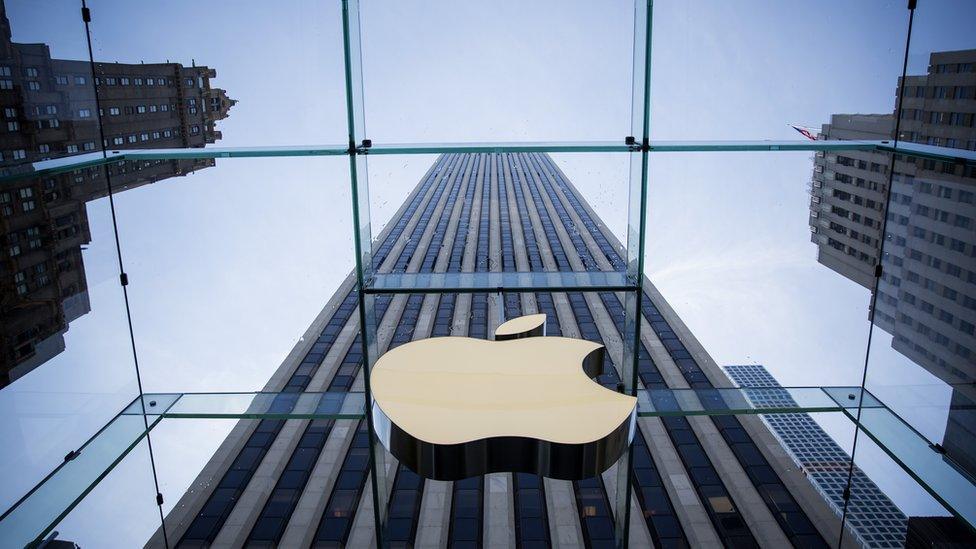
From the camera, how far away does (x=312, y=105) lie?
4.41m

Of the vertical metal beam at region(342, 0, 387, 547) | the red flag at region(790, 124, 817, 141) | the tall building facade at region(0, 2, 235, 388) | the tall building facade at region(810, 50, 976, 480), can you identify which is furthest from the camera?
the red flag at region(790, 124, 817, 141)

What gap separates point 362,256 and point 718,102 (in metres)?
2.96

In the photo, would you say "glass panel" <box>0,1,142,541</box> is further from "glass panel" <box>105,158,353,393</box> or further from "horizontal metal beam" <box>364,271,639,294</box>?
"horizontal metal beam" <box>364,271,639,294</box>

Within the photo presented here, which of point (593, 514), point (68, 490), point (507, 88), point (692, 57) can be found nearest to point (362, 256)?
point (507, 88)

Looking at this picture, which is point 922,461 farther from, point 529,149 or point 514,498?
point 514,498

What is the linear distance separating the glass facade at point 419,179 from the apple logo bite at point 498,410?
0.57m

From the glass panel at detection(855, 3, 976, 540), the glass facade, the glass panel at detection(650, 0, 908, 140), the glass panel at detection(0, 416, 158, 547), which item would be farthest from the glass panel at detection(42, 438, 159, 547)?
the glass panel at detection(855, 3, 976, 540)

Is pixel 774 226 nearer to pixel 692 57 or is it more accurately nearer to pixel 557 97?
pixel 692 57

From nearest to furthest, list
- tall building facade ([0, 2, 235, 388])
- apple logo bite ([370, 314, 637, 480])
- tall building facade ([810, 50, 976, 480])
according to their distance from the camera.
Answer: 1. apple logo bite ([370, 314, 637, 480])
2. tall building facade ([0, 2, 235, 388])
3. tall building facade ([810, 50, 976, 480])

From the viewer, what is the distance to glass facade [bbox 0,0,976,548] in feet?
13.8

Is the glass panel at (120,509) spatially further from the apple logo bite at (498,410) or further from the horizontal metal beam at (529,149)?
the apple logo bite at (498,410)

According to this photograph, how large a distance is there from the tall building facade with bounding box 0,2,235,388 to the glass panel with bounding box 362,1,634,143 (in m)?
1.25

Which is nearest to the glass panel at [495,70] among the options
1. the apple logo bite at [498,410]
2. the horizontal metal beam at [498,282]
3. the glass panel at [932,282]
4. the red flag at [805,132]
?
the horizontal metal beam at [498,282]

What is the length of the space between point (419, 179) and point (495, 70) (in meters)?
1.12
